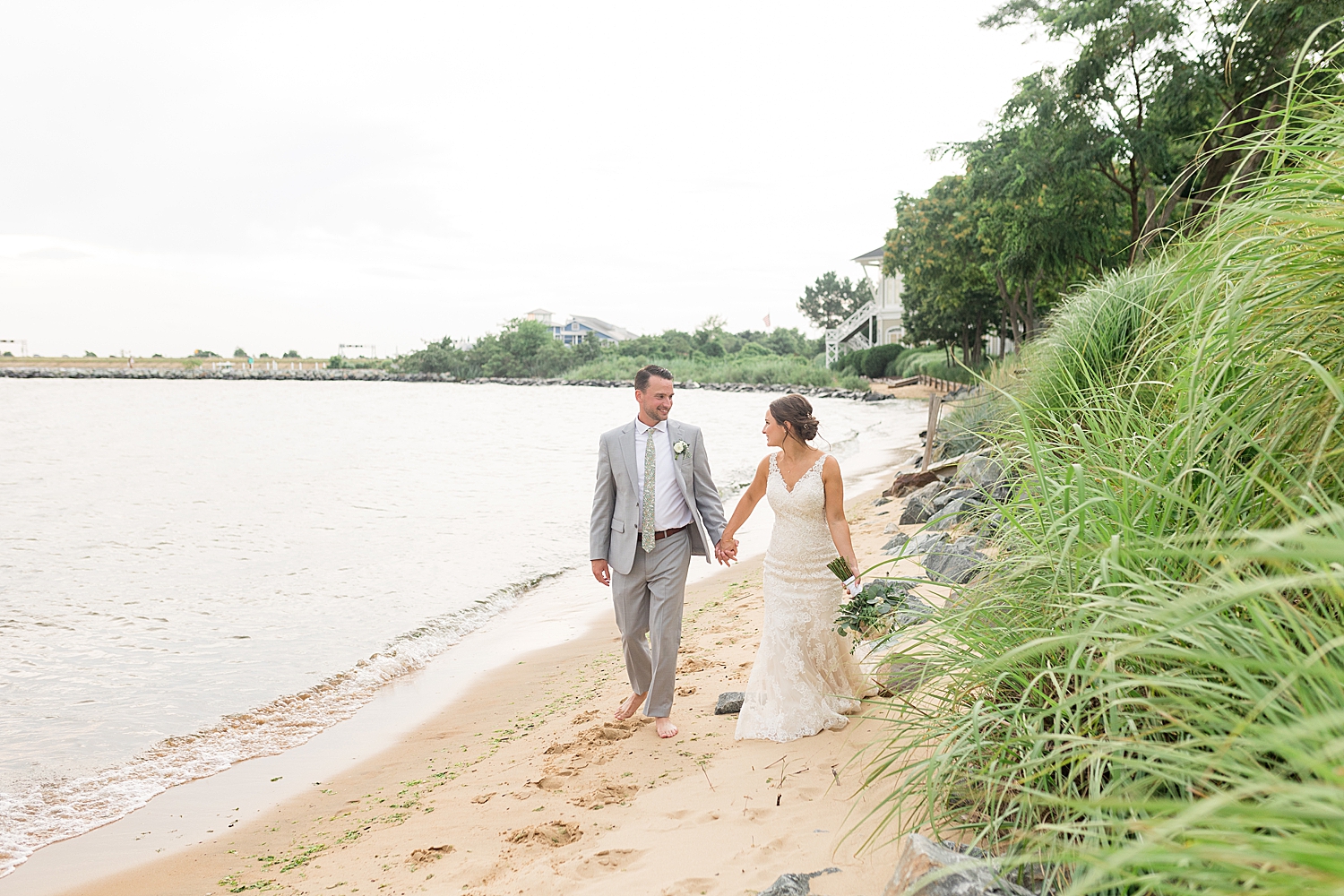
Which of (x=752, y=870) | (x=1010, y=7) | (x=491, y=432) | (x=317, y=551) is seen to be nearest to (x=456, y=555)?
(x=317, y=551)

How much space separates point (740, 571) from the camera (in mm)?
11383

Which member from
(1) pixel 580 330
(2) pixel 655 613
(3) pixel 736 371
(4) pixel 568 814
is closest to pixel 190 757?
(4) pixel 568 814

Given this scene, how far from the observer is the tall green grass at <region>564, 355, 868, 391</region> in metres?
61.4

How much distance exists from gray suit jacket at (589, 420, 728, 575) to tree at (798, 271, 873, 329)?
107544 mm

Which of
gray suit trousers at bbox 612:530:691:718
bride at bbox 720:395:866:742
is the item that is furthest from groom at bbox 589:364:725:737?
bride at bbox 720:395:866:742

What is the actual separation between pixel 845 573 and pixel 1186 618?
2.96 meters

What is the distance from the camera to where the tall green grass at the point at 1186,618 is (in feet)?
6.02

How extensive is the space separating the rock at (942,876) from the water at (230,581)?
18.2 feet

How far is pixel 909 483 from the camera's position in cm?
1354

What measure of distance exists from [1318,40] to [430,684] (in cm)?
1625

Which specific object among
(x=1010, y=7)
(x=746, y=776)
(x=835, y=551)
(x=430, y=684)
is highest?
(x=1010, y=7)

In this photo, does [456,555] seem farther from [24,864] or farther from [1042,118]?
[1042,118]

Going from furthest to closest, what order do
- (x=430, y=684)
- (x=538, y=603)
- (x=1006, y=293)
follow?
(x=1006, y=293) → (x=538, y=603) → (x=430, y=684)

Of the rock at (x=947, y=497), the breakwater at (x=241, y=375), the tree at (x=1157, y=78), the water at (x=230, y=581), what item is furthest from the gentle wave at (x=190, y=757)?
the breakwater at (x=241, y=375)
